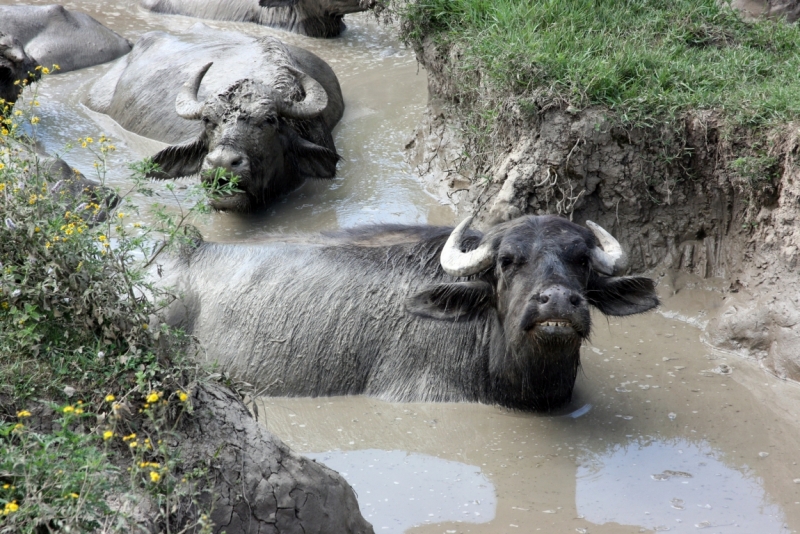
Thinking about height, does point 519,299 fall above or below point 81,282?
below

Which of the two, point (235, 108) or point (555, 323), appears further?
point (235, 108)

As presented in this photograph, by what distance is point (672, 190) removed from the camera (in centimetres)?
656

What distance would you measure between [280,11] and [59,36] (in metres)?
3.05

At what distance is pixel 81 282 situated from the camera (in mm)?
3430

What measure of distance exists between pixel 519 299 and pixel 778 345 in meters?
2.00

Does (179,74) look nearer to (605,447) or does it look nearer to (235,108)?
(235,108)

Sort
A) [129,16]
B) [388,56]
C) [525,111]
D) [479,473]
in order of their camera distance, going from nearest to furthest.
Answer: [479,473] < [525,111] < [388,56] < [129,16]

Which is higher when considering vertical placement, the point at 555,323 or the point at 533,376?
the point at 555,323

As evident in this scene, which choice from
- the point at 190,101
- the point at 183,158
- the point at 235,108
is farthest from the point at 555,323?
the point at 190,101

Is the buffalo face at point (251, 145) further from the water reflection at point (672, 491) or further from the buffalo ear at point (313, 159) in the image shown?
the water reflection at point (672, 491)

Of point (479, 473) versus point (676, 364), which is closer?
point (479, 473)

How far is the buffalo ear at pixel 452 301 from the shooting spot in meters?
5.33

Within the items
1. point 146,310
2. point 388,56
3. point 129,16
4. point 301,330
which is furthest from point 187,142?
point 129,16

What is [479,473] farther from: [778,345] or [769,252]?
[769,252]
